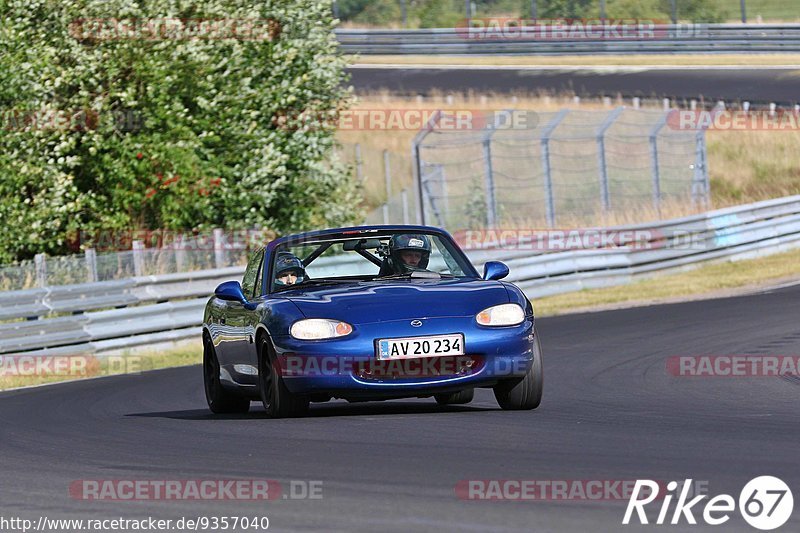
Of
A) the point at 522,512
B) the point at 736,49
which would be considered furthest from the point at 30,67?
the point at 736,49

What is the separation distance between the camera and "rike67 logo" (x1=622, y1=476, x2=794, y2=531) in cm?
564

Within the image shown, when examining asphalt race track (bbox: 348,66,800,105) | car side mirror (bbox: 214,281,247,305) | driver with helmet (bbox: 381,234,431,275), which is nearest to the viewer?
car side mirror (bbox: 214,281,247,305)

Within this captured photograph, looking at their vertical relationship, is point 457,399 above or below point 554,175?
above

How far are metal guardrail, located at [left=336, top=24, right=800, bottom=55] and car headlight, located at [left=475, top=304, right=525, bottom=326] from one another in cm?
4109

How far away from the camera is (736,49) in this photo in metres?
49.8

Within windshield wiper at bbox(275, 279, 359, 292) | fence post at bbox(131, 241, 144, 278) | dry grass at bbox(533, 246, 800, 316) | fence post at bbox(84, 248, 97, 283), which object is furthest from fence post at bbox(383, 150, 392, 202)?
windshield wiper at bbox(275, 279, 359, 292)

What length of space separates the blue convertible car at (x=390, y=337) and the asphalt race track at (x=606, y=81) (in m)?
32.4

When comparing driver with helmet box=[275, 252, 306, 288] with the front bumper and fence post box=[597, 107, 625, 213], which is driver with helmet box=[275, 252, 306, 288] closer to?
the front bumper

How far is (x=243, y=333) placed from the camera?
10.8 m

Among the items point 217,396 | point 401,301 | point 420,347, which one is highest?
point 401,301

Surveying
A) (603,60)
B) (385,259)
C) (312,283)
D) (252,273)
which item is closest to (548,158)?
(252,273)

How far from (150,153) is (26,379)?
25.1ft

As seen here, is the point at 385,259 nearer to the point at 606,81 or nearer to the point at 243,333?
the point at 243,333

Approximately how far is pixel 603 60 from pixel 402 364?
4483cm
